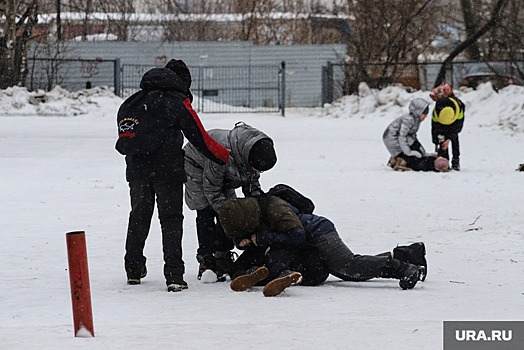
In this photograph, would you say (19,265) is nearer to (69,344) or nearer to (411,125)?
(69,344)

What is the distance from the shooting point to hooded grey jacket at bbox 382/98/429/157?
55.4 ft

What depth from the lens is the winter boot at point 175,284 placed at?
755 centimetres

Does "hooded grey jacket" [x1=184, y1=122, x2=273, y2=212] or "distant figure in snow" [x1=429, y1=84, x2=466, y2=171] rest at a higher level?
"hooded grey jacket" [x1=184, y1=122, x2=273, y2=212]

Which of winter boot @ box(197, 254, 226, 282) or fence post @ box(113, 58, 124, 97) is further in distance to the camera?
fence post @ box(113, 58, 124, 97)

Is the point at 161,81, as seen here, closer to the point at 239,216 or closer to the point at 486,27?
the point at 239,216

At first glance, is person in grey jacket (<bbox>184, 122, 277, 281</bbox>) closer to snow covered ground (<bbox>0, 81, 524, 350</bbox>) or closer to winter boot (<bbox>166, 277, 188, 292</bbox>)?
snow covered ground (<bbox>0, 81, 524, 350</bbox>)

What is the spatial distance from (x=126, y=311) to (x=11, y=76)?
30.6 meters

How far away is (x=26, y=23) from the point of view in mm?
39500

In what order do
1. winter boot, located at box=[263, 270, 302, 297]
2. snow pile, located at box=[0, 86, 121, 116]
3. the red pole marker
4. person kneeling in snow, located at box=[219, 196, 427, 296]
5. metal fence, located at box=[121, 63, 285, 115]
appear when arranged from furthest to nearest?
metal fence, located at box=[121, 63, 285, 115] < snow pile, located at box=[0, 86, 121, 116] < person kneeling in snow, located at box=[219, 196, 427, 296] < winter boot, located at box=[263, 270, 302, 297] < the red pole marker

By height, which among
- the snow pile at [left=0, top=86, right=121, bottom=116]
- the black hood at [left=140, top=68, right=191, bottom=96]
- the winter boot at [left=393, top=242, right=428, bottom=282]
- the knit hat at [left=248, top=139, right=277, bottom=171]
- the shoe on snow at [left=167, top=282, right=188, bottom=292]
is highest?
the black hood at [left=140, top=68, right=191, bottom=96]

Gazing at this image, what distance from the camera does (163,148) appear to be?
24.9 ft

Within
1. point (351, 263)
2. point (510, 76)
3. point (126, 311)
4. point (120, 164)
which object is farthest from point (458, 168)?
point (510, 76)

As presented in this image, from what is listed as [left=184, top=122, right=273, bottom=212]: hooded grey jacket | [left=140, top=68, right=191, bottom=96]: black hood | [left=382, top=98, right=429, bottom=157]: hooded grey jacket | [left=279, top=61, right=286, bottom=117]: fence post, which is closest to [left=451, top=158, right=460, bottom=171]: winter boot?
[left=382, top=98, right=429, bottom=157]: hooded grey jacket

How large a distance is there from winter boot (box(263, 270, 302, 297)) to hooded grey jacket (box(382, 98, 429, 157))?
10.0m
